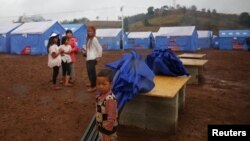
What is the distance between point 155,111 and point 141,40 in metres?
30.2

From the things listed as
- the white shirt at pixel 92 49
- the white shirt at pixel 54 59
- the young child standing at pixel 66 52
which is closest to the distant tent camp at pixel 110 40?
the young child standing at pixel 66 52

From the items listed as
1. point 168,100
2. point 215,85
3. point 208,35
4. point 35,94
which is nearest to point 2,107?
point 35,94

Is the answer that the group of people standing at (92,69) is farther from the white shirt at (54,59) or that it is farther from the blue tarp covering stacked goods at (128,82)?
the blue tarp covering stacked goods at (128,82)

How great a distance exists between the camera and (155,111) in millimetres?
5105

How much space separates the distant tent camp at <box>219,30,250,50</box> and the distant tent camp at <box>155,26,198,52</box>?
641 centimetres

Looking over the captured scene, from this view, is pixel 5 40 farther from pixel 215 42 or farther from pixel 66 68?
pixel 215 42

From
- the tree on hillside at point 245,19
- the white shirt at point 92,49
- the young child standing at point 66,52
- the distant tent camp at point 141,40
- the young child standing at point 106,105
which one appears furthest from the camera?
the tree on hillside at point 245,19

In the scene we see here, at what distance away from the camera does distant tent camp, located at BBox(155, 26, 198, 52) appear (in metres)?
27.7

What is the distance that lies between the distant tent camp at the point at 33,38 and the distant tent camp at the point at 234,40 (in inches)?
832

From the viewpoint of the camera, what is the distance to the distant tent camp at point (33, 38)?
69.9ft

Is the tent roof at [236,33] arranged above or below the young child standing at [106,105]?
above

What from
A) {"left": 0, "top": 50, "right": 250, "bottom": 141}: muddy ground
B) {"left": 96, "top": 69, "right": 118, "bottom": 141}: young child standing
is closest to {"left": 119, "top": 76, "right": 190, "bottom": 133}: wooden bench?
{"left": 0, "top": 50, "right": 250, "bottom": 141}: muddy ground

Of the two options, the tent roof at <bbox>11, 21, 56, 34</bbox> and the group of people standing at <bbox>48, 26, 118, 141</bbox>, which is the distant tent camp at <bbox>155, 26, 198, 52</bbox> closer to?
the tent roof at <bbox>11, 21, 56, 34</bbox>

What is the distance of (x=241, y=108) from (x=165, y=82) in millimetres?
2409
